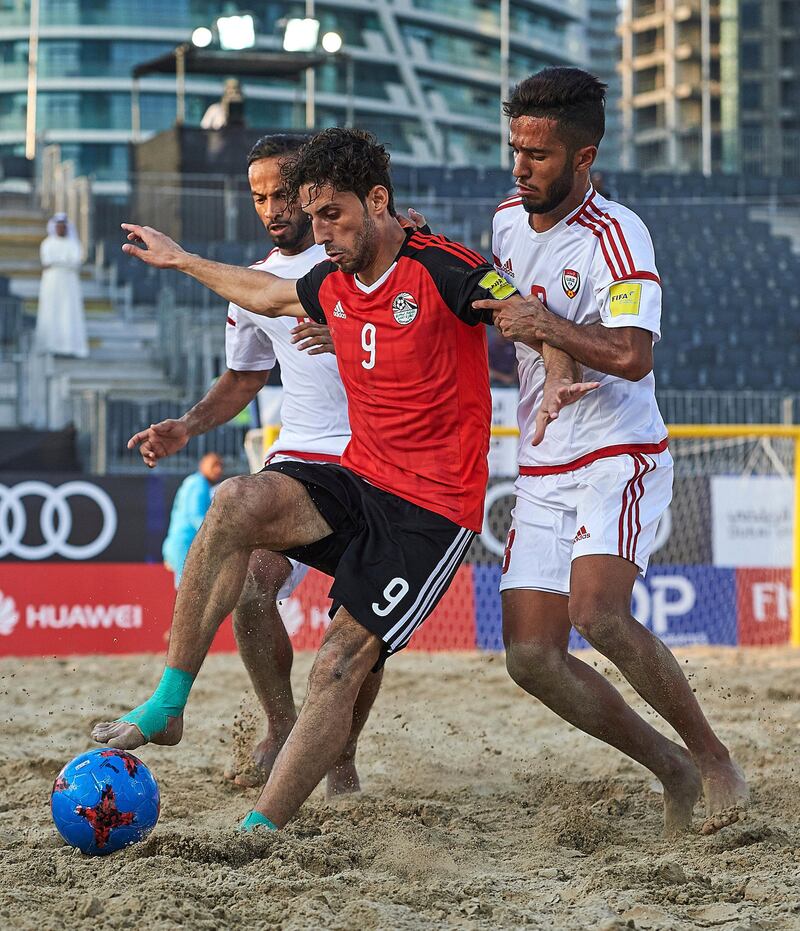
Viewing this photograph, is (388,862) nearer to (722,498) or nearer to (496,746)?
(496,746)

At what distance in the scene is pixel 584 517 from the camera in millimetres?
4414

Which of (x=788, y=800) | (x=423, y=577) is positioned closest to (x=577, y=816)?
(x=788, y=800)

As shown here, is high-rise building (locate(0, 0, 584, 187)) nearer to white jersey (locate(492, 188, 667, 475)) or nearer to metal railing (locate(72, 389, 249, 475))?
metal railing (locate(72, 389, 249, 475))

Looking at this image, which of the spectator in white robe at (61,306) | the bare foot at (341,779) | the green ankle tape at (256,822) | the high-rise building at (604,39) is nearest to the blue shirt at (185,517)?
the bare foot at (341,779)

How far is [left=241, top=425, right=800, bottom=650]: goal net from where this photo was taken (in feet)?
36.5

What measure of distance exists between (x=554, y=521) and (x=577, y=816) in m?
1.01

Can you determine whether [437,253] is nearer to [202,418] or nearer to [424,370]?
[424,370]

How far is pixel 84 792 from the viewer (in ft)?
12.5

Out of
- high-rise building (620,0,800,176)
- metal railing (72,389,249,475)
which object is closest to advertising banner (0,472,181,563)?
metal railing (72,389,249,475)

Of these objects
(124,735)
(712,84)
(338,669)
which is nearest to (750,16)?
(712,84)

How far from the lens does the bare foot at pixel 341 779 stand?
203 inches

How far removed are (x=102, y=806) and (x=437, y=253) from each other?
1889mm

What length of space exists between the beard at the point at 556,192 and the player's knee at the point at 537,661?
1398 millimetres

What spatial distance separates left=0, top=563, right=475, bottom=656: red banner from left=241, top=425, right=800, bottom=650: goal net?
0.06 feet
